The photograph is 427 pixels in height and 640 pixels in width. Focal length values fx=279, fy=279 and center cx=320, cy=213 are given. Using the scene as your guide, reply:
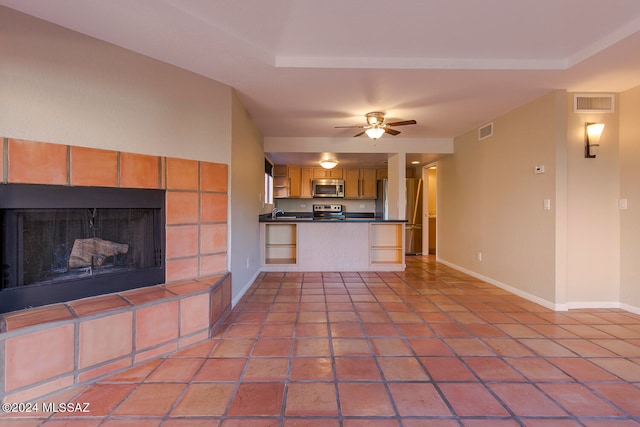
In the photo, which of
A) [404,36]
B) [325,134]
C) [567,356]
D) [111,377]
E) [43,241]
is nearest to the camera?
[111,377]

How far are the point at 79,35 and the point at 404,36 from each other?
2321 mm

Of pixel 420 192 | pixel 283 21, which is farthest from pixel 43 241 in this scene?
pixel 420 192

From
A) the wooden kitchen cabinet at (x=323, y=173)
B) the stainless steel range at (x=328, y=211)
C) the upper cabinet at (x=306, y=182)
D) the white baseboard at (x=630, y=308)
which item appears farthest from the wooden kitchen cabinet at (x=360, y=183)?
the white baseboard at (x=630, y=308)

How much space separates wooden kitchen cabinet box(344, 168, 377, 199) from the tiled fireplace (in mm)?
4738

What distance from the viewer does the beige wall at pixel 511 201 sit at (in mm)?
2967

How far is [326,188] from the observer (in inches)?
277

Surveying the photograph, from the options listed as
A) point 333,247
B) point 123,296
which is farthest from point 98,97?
point 333,247

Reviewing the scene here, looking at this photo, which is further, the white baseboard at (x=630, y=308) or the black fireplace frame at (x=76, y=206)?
the white baseboard at (x=630, y=308)

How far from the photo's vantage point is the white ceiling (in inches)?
71.5

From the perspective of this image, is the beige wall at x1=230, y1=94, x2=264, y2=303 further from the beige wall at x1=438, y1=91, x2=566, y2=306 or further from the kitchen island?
the beige wall at x1=438, y1=91, x2=566, y2=306

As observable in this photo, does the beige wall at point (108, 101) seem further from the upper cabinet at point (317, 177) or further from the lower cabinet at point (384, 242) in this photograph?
the upper cabinet at point (317, 177)

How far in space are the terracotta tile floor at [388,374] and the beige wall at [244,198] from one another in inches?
23.9

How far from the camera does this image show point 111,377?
171 cm

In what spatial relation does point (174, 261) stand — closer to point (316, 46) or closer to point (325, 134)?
point (316, 46)
